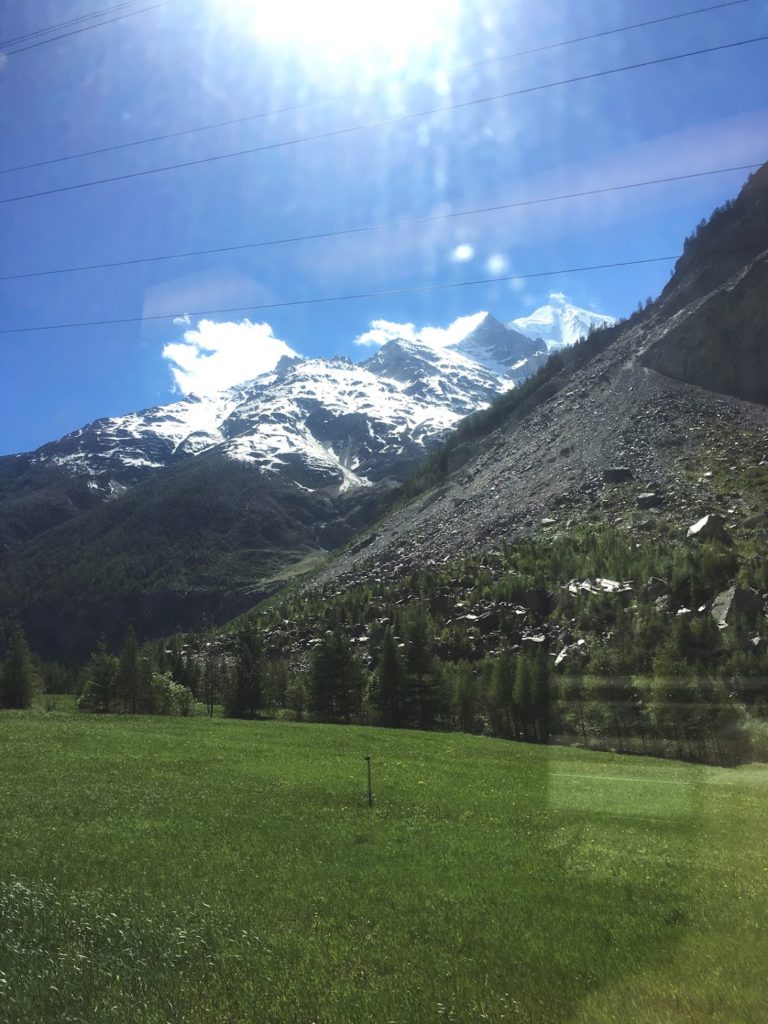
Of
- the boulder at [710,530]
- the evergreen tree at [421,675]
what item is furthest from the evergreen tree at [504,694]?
the boulder at [710,530]

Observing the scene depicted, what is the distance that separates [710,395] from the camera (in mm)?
183750

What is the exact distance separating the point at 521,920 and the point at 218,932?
5.39 m

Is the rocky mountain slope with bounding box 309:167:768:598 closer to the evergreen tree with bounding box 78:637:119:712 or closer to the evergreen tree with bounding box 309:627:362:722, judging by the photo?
the evergreen tree with bounding box 309:627:362:722

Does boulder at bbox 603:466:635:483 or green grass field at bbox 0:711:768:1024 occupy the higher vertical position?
boulder at bbox 603:466:635:483

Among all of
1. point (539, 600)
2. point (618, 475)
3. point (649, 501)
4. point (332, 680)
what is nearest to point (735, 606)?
point (539, 600)

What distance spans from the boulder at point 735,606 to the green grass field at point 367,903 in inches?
2511

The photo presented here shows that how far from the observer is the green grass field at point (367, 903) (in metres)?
8.53

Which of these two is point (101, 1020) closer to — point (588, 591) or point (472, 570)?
point (588, 591)

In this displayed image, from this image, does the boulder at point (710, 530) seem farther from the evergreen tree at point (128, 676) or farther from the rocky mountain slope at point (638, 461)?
the evergreen tree at point (128, 676)

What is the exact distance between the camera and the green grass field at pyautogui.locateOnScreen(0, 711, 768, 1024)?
28.0ft

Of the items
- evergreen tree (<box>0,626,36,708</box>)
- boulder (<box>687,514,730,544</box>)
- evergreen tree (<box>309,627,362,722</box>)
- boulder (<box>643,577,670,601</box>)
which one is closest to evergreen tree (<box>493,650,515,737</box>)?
evergreen tree (<box>309,627,362,722</box>)

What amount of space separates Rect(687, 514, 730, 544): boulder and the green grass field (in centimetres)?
10181

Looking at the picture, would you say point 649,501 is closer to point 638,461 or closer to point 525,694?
point 638,461

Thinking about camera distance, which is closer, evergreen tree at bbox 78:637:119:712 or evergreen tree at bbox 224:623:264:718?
evergreen tree at bbox 78:637:119:712
